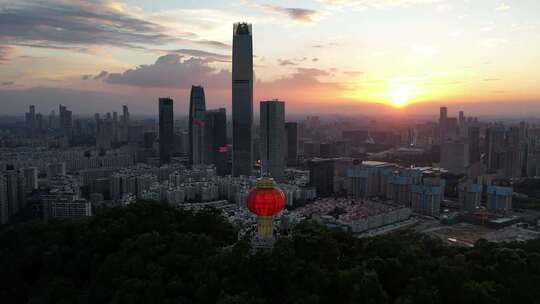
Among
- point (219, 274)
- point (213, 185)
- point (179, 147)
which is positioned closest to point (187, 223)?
point (219, 274)

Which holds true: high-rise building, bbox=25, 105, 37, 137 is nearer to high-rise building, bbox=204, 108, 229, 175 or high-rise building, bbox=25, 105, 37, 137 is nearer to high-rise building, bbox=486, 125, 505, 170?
high-rise building, bbox=204, 108, 229, 175

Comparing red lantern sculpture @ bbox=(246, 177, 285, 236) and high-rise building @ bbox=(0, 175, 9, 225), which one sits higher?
red lantern sculpture @ bbox=(246, 177, 285, 236)

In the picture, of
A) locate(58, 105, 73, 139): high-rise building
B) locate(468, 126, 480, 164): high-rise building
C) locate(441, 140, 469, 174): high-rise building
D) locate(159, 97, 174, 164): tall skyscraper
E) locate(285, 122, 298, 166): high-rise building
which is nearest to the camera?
locate(441, 140, 469, 174): high-rise building

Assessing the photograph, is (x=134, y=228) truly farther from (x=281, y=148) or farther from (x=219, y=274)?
(x=281, y=148)

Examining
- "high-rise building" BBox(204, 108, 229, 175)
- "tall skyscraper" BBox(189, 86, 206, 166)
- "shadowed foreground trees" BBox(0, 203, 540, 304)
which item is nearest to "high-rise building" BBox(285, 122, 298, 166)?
"high-rise building" BBox(204, 108, 229, 175)

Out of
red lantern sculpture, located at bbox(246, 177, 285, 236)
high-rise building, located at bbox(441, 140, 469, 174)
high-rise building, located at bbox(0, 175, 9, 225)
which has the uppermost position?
red lantern sculpture, located at bbox(246, 177, 285, 236)

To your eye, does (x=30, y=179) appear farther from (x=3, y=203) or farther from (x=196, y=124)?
(x=196, y=124)

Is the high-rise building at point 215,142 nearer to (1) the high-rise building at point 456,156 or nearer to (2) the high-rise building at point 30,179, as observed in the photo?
(2) the high-rise building at point 30,179
